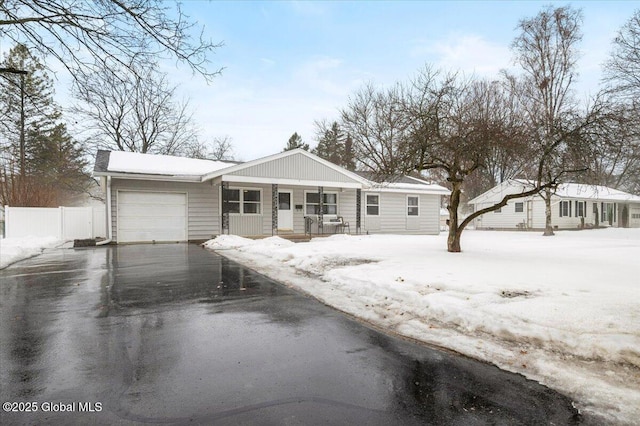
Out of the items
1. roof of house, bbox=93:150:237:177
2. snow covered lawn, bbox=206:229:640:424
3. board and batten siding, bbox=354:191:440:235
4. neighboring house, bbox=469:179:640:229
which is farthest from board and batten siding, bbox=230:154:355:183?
neighboring house, bbox=469:179:640:229

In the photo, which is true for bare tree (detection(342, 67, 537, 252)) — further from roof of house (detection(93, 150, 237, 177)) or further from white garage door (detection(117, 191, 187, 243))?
white garage door (detection(117, 191, 187, 243))

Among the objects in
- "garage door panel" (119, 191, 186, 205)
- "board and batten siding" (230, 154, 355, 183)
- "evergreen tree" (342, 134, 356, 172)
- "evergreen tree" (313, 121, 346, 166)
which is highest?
"evergreen tree" (313, 121, 346, 166)

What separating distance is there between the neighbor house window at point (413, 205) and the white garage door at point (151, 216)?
40.7 feet

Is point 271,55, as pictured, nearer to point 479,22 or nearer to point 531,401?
point 479,22

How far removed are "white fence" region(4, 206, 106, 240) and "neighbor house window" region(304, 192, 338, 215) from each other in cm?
973

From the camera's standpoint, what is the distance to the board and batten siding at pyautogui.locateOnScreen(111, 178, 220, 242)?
14.4m

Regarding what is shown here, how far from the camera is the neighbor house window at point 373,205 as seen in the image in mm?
19075

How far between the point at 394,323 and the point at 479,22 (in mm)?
14497

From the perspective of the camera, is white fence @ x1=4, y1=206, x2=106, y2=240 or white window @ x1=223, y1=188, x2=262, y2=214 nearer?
white fence @ x1=4, y1=206, x2=106, y2=240

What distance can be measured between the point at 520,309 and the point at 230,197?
533 inches

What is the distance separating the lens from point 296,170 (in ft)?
51.7

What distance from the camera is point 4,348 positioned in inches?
127

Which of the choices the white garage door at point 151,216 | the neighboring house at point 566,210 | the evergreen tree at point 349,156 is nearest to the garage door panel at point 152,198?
the white garage door at point 151,216

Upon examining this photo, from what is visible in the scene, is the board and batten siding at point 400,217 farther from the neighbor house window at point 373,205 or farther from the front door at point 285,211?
the front door at point 285,211
